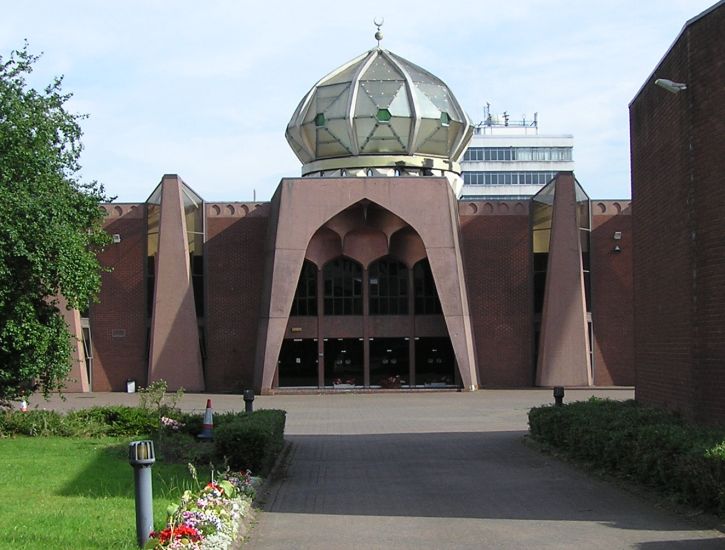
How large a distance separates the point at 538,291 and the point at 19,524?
3516 cm

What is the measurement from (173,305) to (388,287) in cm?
872

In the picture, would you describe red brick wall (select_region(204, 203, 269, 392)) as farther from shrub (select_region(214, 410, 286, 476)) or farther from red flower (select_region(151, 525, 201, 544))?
red flower (select_region(151, 525, 201, 544))

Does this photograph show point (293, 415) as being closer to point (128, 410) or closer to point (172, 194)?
point (128, 410)

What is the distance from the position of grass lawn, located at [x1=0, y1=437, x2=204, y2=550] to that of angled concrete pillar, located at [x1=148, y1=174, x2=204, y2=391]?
2285cm

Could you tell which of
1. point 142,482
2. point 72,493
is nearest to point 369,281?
point 72,493

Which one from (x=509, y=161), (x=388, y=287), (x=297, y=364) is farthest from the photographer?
(x=509, y=161)

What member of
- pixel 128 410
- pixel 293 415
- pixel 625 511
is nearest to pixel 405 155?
pixel 293 415

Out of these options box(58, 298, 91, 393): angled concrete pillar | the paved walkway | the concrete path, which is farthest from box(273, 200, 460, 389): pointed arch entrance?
the concrete path

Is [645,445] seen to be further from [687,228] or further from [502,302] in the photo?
[502,302]

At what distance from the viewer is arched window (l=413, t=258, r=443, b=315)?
139ft

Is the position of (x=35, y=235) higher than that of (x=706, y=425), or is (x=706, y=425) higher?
(x=35, y=235)

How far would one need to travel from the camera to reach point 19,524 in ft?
31.1

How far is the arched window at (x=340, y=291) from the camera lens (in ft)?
138

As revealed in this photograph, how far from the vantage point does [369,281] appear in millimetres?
41969
